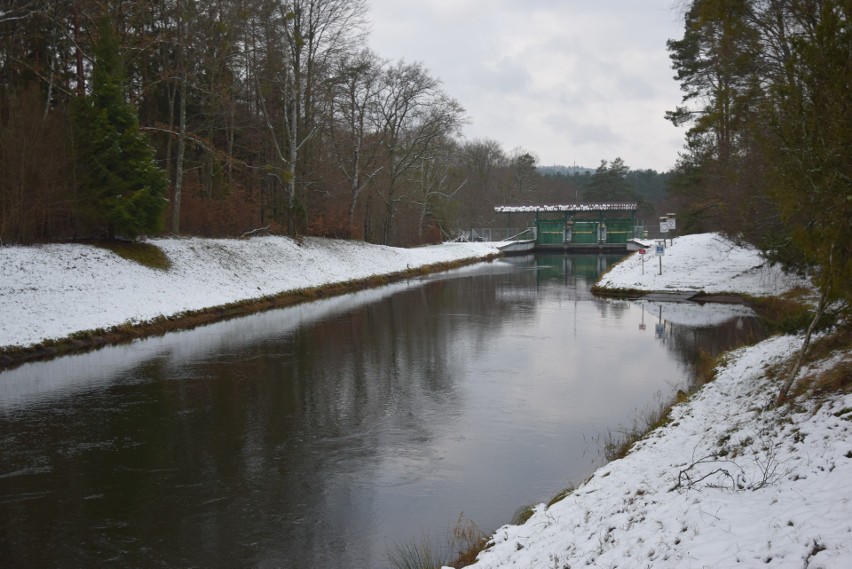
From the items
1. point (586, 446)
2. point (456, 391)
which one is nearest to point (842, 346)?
point (586, 446)

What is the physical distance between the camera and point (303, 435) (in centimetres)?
1026

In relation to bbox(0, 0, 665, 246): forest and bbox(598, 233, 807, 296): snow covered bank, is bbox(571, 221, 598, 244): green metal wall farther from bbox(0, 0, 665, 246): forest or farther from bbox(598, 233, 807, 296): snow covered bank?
bbox(598, 233, 807, 296): snow covered bank

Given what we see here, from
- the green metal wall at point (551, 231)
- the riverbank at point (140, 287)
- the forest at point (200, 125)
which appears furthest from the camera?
the green metal wall at point (551, 231)

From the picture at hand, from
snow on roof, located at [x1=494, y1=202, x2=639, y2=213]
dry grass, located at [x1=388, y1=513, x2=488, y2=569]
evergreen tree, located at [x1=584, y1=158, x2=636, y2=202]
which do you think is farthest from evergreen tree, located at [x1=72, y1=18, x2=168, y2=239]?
evergreen tree, located at [x1=584, y1=158, x2=636, y2=202]

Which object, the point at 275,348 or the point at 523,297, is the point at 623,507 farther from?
the point at 523,297

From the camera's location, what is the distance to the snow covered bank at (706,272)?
2734 centimetres

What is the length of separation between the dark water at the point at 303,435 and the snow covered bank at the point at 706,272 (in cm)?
843

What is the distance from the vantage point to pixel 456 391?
13.1 meters

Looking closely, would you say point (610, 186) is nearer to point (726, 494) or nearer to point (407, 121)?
point (407, 121)

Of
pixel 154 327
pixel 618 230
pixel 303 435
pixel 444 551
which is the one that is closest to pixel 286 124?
pixel 154 327

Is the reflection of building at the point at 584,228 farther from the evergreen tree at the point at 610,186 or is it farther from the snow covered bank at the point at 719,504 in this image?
the snow covered bank at the point at 719,504

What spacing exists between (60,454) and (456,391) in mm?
7044

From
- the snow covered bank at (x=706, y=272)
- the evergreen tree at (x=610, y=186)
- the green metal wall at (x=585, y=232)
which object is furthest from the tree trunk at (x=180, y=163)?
the evergreen tree at (x=610, y=186)

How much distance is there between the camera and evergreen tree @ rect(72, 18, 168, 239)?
21.2 meters
